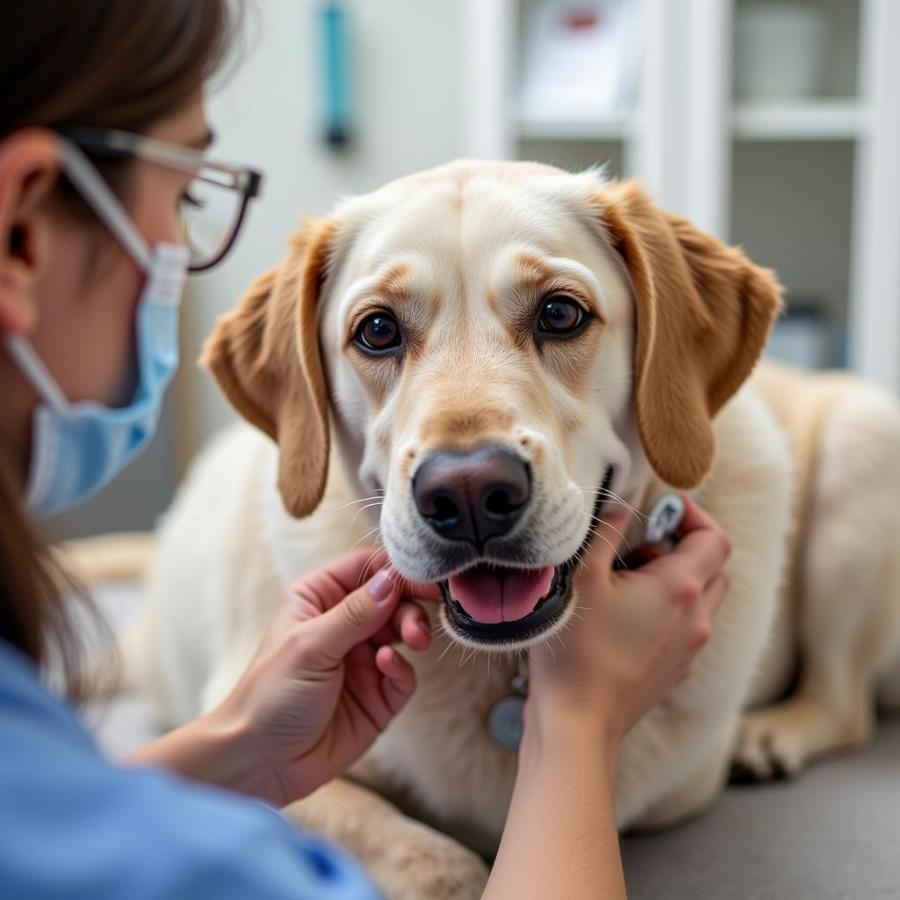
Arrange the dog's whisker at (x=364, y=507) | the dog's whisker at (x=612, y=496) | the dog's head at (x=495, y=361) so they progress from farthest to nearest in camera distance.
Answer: the dog's whisker at (x=364, y=507) → the dog's whisker at (x=612, y=496) → the dog's head at (x=495, y=361)

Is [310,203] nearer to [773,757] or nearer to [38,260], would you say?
[773,757]

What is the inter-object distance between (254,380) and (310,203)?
2347mm

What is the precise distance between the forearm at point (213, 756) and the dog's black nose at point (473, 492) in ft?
1.09

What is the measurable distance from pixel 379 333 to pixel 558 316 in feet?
0.71

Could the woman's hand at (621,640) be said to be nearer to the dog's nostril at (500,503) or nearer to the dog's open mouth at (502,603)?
the dog's open mouth at (502,603)

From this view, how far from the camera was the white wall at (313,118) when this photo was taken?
3471mm

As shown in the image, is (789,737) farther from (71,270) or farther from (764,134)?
(764,134)

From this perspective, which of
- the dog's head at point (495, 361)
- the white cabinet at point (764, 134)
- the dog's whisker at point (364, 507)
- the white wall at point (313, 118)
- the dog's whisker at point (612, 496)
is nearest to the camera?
the dog's head at point (495, 361)

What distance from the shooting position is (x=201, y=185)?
3.53ft

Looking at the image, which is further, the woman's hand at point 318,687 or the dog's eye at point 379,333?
the dog's eye at point 379,333

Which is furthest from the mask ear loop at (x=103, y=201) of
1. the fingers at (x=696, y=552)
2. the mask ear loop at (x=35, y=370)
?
the fingers at (x=696, y=552)

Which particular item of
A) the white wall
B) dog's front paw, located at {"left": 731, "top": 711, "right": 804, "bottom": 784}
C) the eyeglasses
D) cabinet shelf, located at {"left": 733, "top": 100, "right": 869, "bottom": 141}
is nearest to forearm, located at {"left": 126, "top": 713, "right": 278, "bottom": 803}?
the eyeglasses

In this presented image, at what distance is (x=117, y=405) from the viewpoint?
93 centimetres

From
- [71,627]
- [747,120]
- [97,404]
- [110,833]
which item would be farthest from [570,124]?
[110,833]
